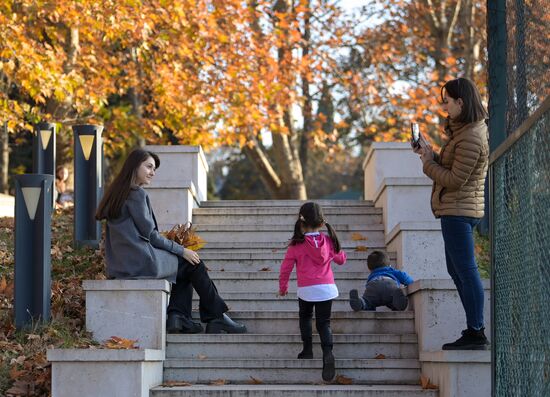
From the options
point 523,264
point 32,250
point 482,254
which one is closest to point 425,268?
point 482,254

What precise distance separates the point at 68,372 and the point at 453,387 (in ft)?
8.78

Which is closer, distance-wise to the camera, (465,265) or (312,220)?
(465,265)

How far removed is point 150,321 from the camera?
27.6 feet

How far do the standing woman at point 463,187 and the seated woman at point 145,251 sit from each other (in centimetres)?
Result: 223

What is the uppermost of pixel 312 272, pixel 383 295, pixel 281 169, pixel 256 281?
pixel 281 169

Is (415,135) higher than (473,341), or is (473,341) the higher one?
(415,135)

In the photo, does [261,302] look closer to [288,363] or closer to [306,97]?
[288,363]

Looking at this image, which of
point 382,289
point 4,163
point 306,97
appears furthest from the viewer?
point 306,97

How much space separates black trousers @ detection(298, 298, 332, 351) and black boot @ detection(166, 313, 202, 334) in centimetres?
96

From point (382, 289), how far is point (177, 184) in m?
2.98

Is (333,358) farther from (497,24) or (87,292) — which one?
(497,24)

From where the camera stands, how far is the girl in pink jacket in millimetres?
8469

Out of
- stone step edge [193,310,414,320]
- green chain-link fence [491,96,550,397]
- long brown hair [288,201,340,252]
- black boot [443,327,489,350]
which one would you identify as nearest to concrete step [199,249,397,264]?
stone step edge [193,310,414,320]

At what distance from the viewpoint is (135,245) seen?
27.9ft
